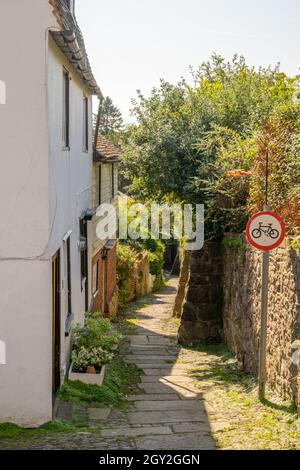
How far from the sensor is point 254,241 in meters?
9.05

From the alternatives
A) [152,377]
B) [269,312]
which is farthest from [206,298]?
[269,312]

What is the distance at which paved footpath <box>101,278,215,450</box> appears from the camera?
751 centimetres

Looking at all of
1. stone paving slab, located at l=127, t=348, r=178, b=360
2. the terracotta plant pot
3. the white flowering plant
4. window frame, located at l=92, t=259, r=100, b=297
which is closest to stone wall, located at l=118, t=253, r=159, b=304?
window frame, located at l=92, t=259, r=100, b=297

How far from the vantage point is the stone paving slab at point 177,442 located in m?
7.08

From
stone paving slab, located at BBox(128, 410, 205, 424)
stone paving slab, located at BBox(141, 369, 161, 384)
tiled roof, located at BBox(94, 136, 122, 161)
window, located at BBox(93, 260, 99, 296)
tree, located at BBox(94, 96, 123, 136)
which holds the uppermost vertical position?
tree, located at BBox(94, 96, 123, 136)

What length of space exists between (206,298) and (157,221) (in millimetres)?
10918

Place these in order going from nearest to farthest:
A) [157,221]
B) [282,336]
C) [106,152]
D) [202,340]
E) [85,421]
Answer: [85,421]
[282,336]
[202,340]
[106,152]
[157,221]

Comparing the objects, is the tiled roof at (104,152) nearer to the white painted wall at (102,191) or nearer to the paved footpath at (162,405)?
the white painted wall at (102,191)

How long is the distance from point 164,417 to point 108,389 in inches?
62.1

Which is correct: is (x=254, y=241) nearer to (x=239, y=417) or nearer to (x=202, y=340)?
(x=239, y=417)

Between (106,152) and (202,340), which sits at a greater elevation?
(106,152)

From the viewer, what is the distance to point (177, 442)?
738cm

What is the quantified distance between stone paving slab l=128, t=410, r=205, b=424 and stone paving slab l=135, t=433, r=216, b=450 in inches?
36.3

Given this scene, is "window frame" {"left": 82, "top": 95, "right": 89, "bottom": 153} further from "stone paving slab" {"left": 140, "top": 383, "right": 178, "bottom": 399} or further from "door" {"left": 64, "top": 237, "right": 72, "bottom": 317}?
"stone paving slab" {"left": 140, "top": 383, "right": 178, "bottom": 399}
